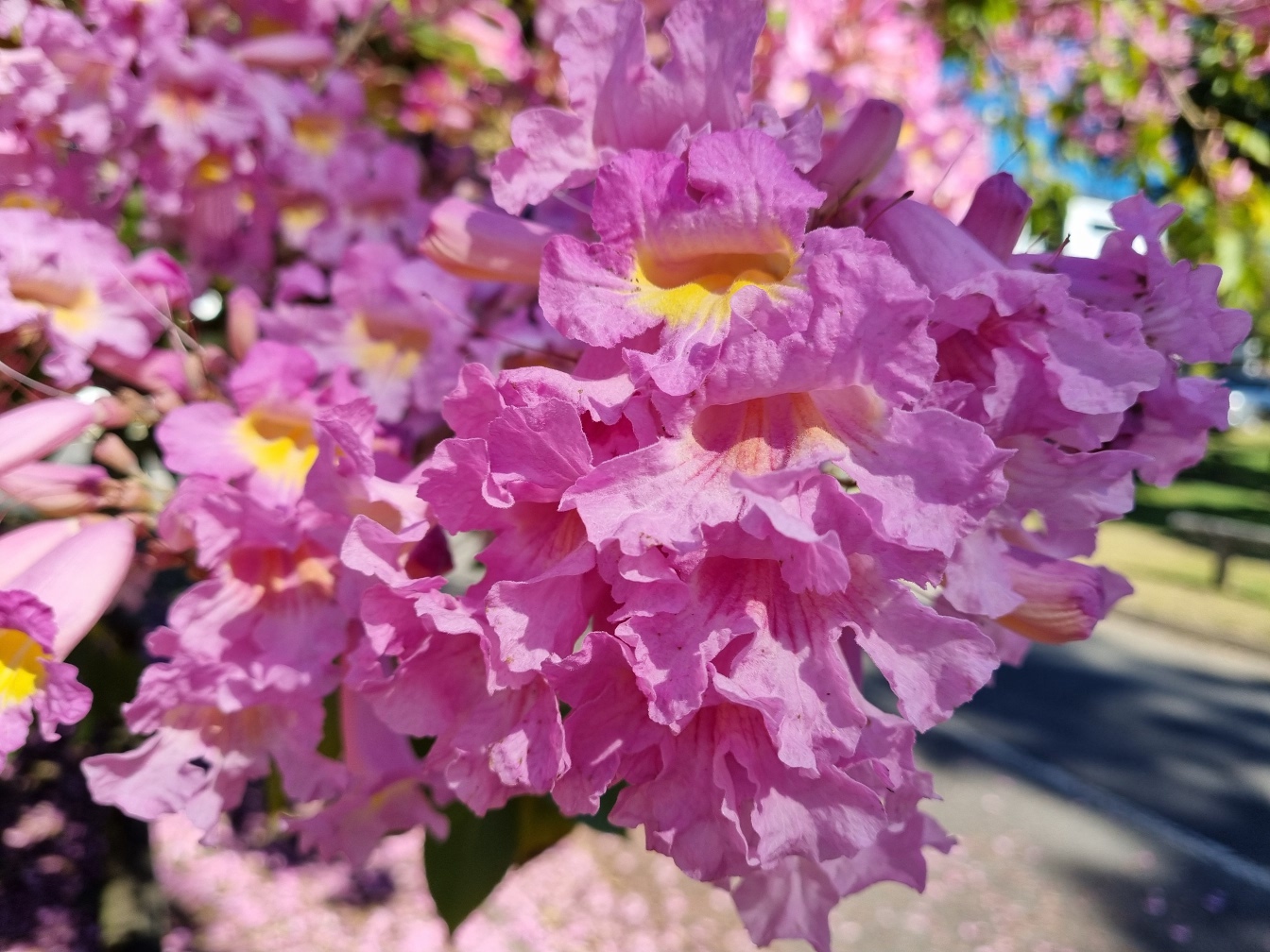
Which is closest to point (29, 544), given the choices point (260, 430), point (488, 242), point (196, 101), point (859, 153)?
point (260, 430)

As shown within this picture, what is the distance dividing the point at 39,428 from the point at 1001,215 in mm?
799

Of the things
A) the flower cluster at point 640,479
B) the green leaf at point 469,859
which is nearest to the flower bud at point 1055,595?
the flower cluster at point 640,479

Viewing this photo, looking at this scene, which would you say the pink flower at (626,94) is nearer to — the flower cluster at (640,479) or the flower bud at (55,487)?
the flower cluster at (640,479)

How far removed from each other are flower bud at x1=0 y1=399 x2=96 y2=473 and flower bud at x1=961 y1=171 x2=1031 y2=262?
0.77 metres

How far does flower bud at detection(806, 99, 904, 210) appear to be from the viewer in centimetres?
66

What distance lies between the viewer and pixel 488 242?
2.43 feet

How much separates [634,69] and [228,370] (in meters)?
0.59

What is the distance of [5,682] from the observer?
2.40 feet

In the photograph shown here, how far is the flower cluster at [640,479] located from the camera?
0.55 metres

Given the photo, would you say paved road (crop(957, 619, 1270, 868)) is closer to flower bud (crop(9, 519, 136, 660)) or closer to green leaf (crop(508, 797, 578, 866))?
green leaf (crop(508, 797, 578, 866))

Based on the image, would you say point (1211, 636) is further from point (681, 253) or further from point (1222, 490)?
point (1222, 490)

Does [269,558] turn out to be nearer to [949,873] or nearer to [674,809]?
[674,809]

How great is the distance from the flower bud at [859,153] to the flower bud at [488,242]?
0.70 feet

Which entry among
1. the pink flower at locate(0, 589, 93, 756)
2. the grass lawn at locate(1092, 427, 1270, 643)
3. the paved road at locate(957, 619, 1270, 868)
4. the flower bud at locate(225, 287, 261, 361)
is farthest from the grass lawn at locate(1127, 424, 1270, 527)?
the pink flower at locate(0, 589, 93, 756)
